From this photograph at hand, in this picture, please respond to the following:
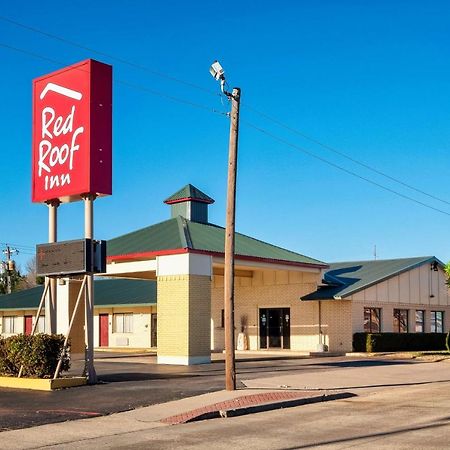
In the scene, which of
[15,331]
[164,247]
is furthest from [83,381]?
[15,331]

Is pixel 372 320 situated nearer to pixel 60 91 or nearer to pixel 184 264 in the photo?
pixel 184 264

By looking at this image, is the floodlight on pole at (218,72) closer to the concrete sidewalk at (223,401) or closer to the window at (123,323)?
the concrete sidewalk at (223,401)

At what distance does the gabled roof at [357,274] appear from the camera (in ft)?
124

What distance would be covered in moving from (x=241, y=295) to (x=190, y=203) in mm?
8326

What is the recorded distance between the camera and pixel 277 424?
43.5 feet

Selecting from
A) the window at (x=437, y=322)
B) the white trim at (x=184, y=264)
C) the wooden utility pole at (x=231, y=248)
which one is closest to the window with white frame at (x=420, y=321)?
the window at (x=437, y=322)

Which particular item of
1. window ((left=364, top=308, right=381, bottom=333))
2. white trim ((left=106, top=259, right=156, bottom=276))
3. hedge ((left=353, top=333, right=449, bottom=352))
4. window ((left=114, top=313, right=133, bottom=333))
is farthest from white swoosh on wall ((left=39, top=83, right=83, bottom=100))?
window ((left=114, top=313, right=133, bottom=333))

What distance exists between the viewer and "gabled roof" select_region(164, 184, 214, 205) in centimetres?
3572

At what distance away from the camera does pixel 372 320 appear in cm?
3931

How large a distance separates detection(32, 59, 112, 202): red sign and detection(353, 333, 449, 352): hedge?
2014cm

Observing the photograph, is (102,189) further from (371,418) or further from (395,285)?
(395,285)

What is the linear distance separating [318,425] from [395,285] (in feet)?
94.6

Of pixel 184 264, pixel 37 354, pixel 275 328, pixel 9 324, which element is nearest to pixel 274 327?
pixel 275 328

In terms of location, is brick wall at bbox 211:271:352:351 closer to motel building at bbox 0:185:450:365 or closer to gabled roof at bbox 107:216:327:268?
motel building at bbox 0:185:450:365
